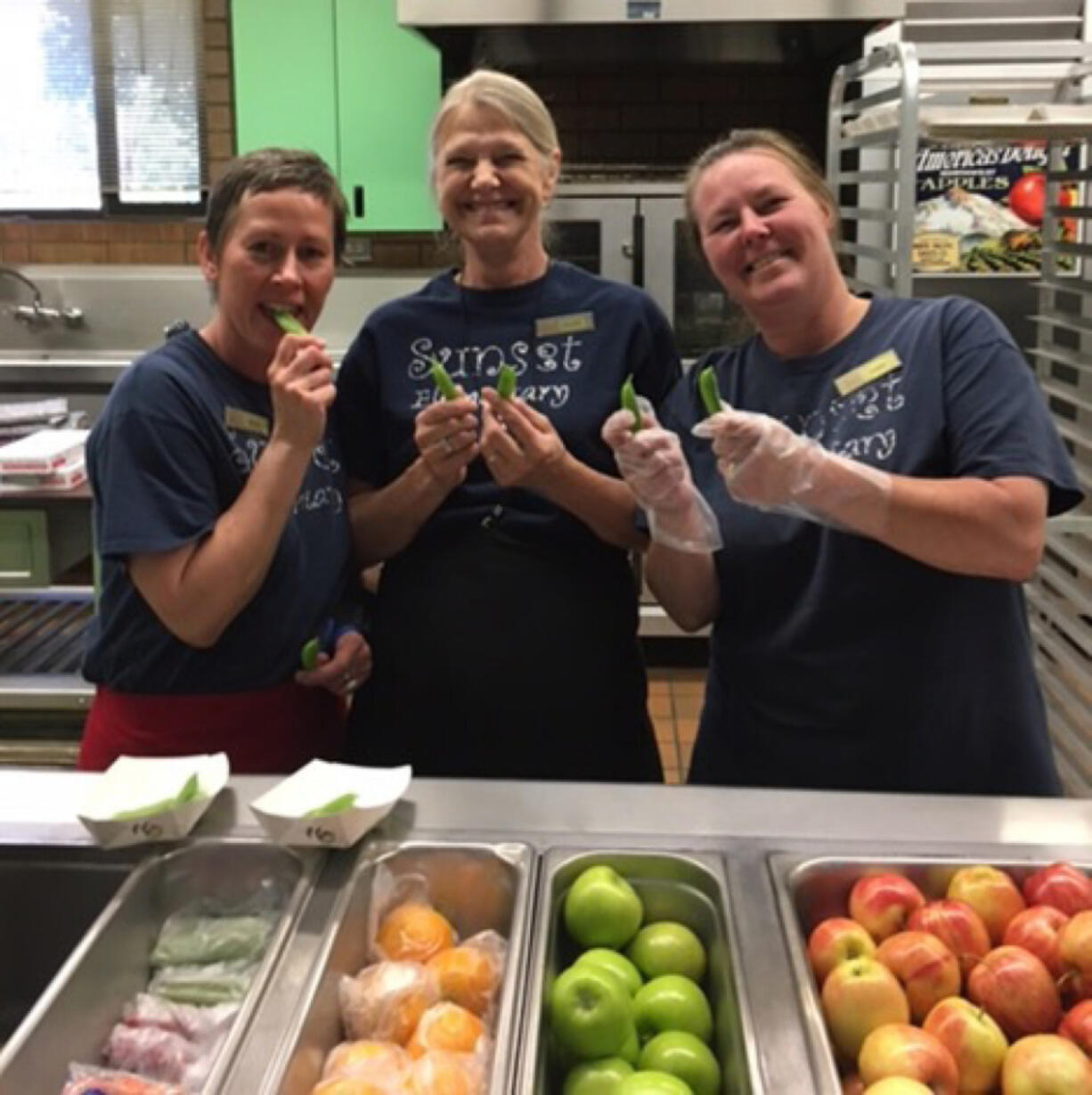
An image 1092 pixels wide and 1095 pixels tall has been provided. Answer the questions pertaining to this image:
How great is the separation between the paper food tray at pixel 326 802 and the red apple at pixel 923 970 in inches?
18.4

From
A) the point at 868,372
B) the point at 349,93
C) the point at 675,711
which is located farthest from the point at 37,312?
the point at 868,372

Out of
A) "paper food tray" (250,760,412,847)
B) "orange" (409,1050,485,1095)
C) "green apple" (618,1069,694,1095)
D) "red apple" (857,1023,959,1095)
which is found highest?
"paper food tray" (250,760,412,847)

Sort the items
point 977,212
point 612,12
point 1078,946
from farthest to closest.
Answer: point 977,212
point 612,12
point 1078,946

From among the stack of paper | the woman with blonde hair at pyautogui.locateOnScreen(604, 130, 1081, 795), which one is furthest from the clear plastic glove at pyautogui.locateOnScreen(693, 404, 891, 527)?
the stack of paper

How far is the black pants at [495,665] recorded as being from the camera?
1731mm

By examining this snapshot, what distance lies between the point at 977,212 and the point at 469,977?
3838 millimetres

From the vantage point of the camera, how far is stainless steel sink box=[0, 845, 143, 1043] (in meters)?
1.16

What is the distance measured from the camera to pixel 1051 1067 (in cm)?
83

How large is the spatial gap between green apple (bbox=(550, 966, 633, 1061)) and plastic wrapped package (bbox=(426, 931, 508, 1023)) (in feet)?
0.27

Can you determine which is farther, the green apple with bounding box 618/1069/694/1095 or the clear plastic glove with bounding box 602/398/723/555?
the clear plastic glove with bounding box 602/398/723/555

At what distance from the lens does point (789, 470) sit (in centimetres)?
134

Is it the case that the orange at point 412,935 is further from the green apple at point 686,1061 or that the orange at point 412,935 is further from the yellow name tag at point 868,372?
the yellow name tag at point 868,372

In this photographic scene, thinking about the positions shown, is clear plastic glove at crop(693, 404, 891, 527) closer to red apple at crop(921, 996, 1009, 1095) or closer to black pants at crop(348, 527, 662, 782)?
black pants at crop(348, 527, 662, 782)

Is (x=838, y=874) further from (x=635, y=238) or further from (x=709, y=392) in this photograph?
(x=635, y=238)
